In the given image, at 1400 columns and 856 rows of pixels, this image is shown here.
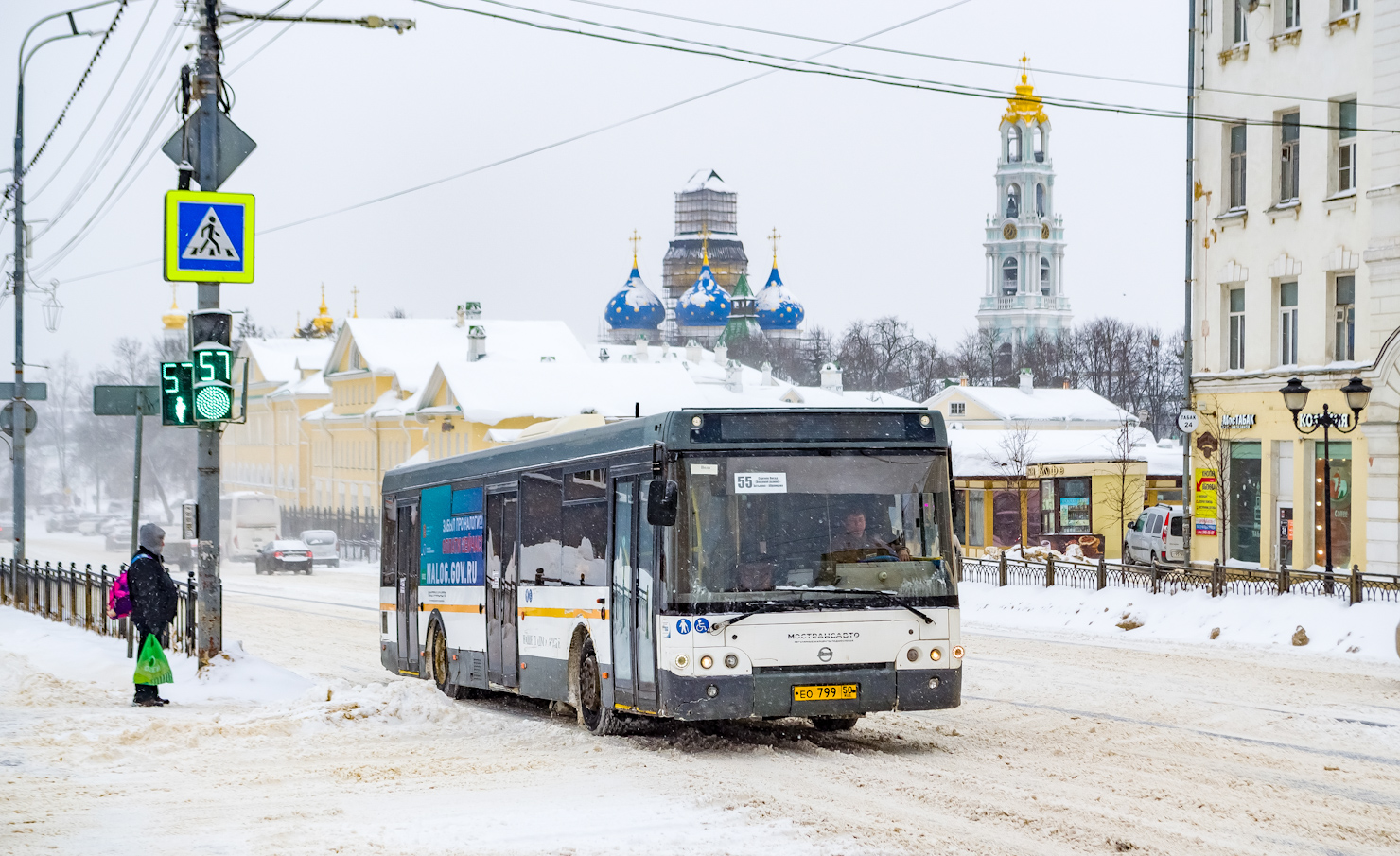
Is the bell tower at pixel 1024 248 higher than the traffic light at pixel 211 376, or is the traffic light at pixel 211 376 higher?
the bell tower at pixel 1024 248

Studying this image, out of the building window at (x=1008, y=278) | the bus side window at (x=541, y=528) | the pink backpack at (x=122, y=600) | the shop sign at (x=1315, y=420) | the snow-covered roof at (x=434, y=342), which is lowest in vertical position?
the pink backpack at (x=122, y=600)

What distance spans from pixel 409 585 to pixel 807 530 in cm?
859

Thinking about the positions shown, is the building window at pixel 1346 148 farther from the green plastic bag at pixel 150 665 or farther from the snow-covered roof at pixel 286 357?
the snow-covered roof at pixel 286 357

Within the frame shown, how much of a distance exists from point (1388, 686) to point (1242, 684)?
4.80ft

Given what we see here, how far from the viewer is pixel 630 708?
42.9 feet

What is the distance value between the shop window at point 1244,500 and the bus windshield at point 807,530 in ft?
85.0

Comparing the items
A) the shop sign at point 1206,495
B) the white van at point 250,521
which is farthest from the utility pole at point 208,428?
the white van at point 250,521

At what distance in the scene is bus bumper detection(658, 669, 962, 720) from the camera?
12.2 metres

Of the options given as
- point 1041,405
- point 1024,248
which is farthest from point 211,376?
point 1024,248

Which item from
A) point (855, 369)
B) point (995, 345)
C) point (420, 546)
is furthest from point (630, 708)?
point (995, 345)

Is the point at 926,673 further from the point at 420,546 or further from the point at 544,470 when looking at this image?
the point at 420,546

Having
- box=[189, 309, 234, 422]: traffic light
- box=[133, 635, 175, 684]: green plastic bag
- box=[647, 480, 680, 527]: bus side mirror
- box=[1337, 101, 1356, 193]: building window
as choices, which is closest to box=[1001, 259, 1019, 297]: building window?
box=[1337, 101, 1356, 193]: building window

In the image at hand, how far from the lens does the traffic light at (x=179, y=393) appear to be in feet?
56.5

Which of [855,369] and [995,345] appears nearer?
[855,369]
